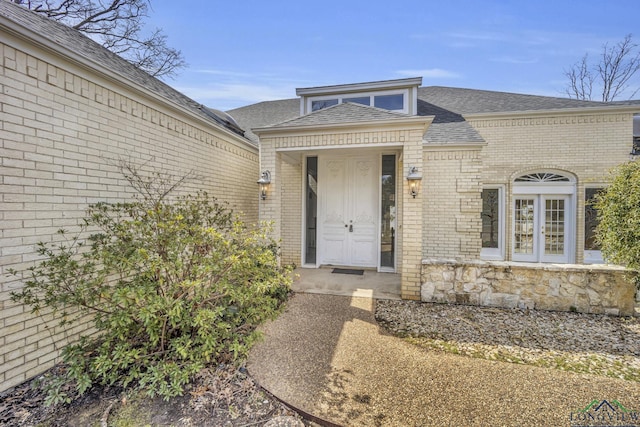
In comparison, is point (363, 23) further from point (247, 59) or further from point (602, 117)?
point (602, 117)

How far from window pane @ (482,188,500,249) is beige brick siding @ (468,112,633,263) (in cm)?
25

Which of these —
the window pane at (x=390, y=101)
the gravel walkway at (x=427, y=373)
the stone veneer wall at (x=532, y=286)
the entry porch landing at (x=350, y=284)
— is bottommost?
the gravel walkway at (x=427, y=373)

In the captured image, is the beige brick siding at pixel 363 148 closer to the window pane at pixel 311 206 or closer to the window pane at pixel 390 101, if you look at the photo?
the window pane at pixel 311 206

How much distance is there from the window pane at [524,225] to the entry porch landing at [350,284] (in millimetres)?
4664

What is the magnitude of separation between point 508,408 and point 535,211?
7.78 meters

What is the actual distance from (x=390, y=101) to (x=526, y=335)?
6212mm

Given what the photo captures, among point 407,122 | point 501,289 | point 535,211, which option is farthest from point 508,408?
point 535,211

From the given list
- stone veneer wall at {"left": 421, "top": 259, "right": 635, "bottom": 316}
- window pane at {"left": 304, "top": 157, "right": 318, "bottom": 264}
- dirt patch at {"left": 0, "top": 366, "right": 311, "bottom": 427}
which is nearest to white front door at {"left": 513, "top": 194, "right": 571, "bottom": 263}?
stone veneer wall at {"left": 421, "top": 259, "right": 635, "bottom": 316}

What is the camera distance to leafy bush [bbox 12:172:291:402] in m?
2.39

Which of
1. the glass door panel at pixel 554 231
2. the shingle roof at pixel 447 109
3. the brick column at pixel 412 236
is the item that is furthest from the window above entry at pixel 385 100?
the glass door panel at pixel 554 231

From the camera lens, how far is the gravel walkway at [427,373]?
216 cm

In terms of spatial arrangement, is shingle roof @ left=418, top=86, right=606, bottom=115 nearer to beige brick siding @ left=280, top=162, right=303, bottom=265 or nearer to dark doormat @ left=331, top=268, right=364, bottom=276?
beige brick siding @ left=280, top=162, right=303, bottom=265

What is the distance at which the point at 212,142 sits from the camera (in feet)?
18.7

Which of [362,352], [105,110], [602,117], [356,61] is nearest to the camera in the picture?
[362,352]
